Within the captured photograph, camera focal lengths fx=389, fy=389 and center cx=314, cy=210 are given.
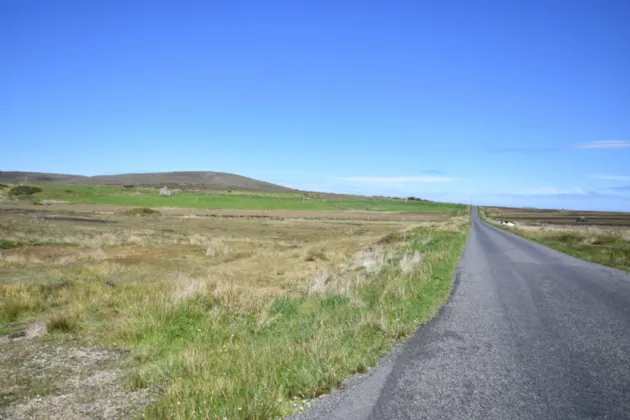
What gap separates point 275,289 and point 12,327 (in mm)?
9216

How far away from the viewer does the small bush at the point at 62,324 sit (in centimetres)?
1001

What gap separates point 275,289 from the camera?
56.2 ft

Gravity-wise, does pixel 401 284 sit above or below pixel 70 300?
above

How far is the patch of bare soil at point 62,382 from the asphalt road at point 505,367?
3587 mm

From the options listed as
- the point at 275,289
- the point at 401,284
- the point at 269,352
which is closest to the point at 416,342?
the point at 269,352

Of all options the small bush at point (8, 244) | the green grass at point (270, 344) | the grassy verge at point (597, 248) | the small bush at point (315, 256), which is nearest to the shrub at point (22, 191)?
the small bush at point (8, 244)

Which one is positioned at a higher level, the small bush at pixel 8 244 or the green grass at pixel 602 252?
the green grass at pixel 602 252

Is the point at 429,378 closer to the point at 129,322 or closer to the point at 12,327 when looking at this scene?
the point at 129,322

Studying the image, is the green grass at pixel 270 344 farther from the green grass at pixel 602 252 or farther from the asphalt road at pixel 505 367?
the green grass at pixel 602 252

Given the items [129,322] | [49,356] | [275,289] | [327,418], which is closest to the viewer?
[327,418]

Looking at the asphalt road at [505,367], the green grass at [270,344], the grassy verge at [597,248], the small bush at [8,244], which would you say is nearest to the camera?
the asphalt road at [505,367]

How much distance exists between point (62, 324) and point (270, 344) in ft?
20.0

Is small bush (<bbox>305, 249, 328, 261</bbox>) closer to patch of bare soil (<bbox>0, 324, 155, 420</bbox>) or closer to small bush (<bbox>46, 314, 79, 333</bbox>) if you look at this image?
small bush (<bbox>46, 314, 79, 333</bbox>)

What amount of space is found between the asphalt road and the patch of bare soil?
3587mm
